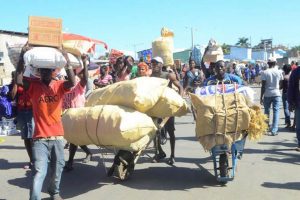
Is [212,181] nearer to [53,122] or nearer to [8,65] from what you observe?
[53,122]

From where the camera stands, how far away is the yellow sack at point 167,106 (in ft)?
20.7

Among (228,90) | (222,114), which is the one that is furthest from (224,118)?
(228,90)

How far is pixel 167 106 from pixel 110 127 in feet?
3.71

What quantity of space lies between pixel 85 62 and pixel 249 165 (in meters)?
3.30

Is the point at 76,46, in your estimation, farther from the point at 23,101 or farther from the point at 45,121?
the point at 45,121

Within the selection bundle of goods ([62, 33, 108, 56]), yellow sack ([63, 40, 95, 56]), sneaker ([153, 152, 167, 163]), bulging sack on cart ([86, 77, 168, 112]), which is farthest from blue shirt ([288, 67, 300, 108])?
yellow sack ([63, 40, 95, 56])

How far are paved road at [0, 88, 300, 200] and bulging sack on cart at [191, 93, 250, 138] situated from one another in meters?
0.83

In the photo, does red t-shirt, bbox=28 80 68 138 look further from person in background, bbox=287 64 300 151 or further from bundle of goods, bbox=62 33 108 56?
person in background, bbox=287 64 300 151

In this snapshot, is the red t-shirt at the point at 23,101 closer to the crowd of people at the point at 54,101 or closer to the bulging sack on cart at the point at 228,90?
the crowd of people at the point at 54,101

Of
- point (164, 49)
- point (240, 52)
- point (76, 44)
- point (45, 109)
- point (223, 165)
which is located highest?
point (240, 52)

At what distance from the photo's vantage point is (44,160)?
4.93 metres

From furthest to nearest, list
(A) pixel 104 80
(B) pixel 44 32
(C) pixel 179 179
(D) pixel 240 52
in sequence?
(D) pixel 240 52
(A) pixel 104 80
(C) pixel 179 179
(B) pixel 44 32

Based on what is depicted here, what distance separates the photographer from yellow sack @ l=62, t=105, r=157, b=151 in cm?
552

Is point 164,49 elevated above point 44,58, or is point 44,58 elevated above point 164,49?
point 164,49
